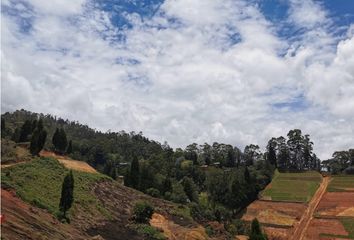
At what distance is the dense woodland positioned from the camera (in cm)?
7500

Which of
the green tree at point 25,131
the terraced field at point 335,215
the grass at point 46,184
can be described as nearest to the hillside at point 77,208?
the grass at point 46,184

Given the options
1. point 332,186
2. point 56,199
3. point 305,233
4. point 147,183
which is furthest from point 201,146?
point 56,199

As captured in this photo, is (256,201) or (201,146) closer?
(256,201)

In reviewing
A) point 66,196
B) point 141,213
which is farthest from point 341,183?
point 66,196

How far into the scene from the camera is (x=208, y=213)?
6303 centimetres

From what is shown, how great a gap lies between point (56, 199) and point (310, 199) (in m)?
55.1

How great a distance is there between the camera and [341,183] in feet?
299

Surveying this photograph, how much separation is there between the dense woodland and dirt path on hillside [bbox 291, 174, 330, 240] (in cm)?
1144

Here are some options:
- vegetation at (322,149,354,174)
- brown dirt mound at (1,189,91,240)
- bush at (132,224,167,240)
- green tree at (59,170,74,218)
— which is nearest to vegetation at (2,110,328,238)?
vegetation at (322,149,354,174)

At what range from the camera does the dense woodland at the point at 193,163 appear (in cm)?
7500

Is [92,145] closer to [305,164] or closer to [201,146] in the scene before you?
[201,146]

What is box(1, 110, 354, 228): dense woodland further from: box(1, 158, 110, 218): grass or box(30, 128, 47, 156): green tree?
box(1, 158, 110, 218): grass

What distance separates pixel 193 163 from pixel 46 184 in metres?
73.0

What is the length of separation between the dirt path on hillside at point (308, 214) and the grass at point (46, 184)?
3238 cm
